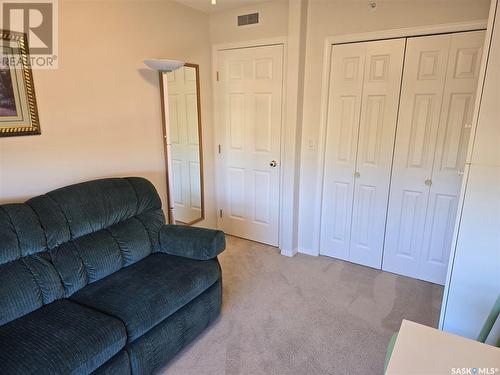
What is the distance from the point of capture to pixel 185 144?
11.0 feet

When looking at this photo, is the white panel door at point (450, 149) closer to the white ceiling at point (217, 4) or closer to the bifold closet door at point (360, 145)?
the bifold closet door at point (360, 145)

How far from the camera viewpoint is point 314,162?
3178 millimetres

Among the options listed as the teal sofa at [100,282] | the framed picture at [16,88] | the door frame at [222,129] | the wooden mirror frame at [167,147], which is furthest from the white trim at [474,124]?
the framed picture at [16,88]

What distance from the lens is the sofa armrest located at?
2256 mm

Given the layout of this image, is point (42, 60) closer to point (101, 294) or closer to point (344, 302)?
point (101, 294)

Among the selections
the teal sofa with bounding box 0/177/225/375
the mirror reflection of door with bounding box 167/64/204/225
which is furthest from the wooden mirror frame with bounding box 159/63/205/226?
the teal sofa with bounding box 0/177/225/375

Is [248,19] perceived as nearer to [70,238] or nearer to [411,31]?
[411,31]

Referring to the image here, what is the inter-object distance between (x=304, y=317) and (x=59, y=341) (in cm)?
159

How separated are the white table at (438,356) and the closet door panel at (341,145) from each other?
2036 mm

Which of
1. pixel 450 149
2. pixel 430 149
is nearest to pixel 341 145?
pixel 430 149

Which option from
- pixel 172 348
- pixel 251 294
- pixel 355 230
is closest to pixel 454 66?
pixel 355 230

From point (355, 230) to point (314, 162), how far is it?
2.53 feet

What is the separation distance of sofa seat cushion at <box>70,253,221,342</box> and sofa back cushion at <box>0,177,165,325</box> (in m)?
0.11

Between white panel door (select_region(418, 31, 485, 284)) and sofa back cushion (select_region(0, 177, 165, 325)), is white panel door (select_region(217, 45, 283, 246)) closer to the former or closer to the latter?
sofa back cushion (select_region(0, 177, 165, 325))
